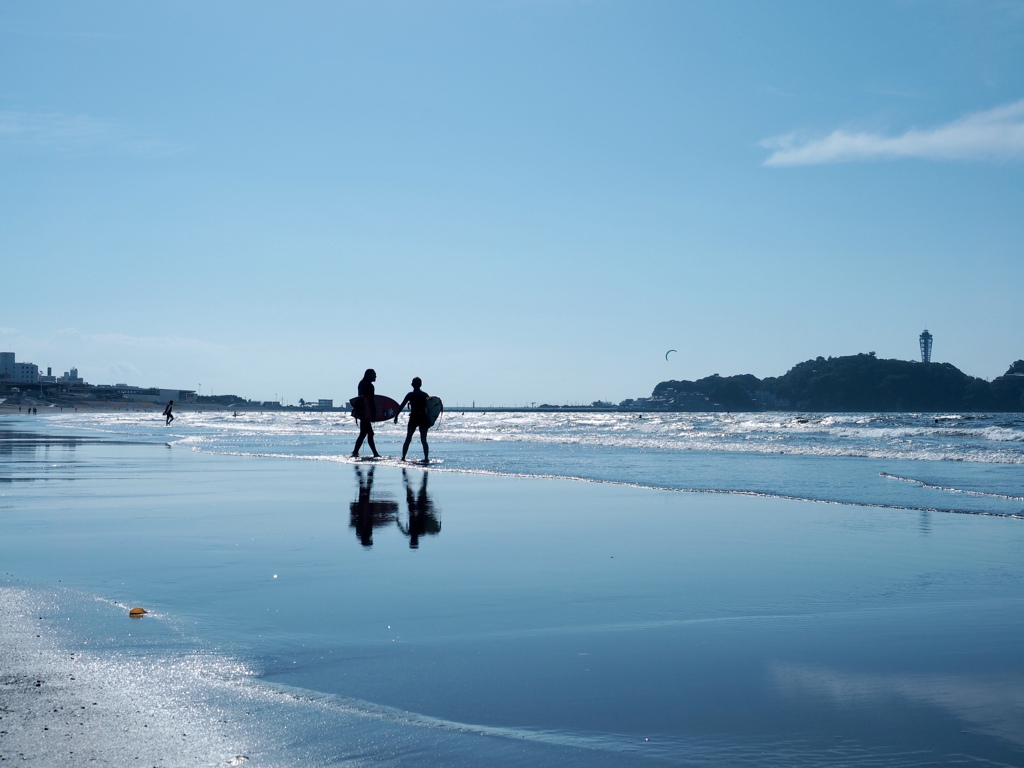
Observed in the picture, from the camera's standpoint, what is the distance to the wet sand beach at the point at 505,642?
3.22 meters

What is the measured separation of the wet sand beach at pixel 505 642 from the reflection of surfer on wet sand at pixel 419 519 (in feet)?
0.27

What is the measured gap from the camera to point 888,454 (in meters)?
23.4

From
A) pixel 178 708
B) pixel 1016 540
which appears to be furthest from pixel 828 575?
pixel 178 708

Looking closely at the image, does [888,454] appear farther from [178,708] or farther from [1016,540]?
[178,708]

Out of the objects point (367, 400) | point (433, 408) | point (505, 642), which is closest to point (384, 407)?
point (433, 408)

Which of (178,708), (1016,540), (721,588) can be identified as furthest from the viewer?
(1016,540)

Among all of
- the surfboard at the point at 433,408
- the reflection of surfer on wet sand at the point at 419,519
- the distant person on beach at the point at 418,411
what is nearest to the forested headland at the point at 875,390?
the surfboard at the point at 433,408

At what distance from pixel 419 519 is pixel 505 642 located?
16.0ft

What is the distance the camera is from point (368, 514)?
9.69m

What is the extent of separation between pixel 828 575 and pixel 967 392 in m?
159

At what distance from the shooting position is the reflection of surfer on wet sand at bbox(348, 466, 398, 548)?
8.18 m

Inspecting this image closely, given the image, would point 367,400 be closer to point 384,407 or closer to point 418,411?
point 418,411

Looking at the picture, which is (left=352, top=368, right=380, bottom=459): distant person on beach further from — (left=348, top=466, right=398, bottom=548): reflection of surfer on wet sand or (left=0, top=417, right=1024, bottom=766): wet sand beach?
(left=0, top=417, right=1024, bottom=766): wet sand beach

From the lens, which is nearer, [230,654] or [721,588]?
[230,654]
